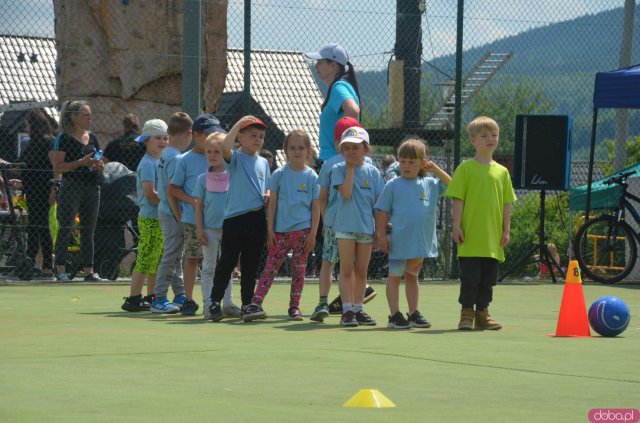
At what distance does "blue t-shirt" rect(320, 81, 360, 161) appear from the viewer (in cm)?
1049

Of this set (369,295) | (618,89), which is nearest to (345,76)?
(369,295)

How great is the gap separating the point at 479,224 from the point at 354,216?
91cm

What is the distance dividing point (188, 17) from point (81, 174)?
7.03ft

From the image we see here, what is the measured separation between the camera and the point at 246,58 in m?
15.4

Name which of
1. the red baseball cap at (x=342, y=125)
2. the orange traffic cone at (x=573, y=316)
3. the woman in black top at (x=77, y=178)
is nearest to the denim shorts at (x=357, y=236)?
the red baseball cap at (x=342, y=125)

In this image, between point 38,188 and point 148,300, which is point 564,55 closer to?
point 38,188

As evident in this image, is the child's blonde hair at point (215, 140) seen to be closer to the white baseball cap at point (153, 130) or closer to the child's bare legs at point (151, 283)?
the white baseball cap at point (153, 130)

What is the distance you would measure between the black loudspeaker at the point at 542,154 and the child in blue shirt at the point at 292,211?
6.18 meters

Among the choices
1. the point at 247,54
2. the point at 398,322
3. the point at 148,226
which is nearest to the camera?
the point at 398,322

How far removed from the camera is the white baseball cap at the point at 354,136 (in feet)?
31.5

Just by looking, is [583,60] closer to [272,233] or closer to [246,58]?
[246,58]

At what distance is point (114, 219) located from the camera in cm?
1476

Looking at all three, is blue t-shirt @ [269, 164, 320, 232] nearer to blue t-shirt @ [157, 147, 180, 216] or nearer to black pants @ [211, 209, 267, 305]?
black pants @ [211, 209, 267, 305]

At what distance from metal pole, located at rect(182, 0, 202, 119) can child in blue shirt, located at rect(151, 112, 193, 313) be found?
12.8 ft
